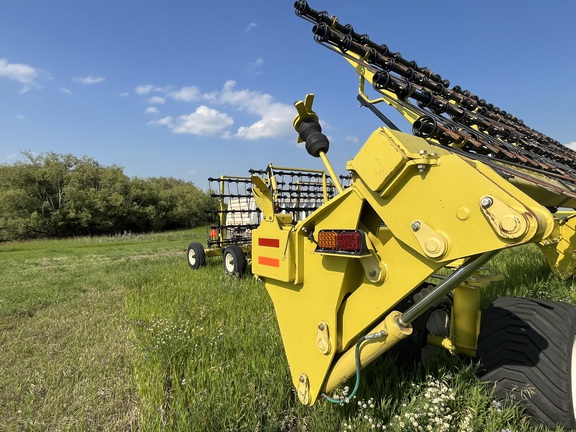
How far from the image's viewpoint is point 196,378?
8.99 feet

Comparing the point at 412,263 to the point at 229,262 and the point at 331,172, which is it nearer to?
the point at 331,172

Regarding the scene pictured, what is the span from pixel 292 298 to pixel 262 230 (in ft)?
2.01

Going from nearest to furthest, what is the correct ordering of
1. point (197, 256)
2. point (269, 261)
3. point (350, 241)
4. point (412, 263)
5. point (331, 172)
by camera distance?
1. point (412, 263)
2. point (350, 241)
3. point (331, 172)
4. point (269, 261)
5. point (197, 256)

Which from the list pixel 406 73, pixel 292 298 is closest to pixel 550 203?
pixel 292 298

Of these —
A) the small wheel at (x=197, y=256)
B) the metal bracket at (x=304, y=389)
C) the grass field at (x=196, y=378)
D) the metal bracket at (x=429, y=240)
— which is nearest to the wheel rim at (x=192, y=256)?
the small wheel at (x=197, y=256)

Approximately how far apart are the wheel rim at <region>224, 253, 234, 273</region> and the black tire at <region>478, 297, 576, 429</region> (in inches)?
243

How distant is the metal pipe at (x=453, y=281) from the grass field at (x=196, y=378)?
2.33ft

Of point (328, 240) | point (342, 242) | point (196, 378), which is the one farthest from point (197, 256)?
point (342, 242)

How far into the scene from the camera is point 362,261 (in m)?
1.94

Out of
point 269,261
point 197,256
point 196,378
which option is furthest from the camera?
point 197,256

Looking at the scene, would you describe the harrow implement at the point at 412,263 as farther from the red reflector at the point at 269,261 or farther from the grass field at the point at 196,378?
the grass field at the point at 196,378

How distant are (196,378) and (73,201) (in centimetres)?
4350

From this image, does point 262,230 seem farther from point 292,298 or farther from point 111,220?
point 111,220

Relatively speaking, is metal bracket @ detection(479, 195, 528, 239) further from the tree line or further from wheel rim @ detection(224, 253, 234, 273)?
the tree line
